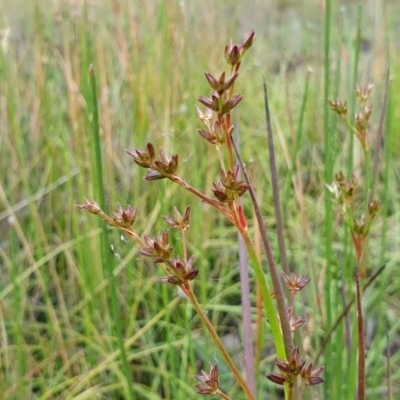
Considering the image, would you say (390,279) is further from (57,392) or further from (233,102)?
(233,102)

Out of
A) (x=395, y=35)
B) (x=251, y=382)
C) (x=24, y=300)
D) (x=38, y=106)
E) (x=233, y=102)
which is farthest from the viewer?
(x=395, y=35)

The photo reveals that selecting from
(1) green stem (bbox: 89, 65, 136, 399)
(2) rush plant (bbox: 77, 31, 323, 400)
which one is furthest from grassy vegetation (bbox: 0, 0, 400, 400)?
(2) rush plant (bbox: 77, 31, 323, 400)

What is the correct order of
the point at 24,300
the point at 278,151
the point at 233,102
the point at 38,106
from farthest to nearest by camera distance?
the point at 278,151, the point at 38,106, the point at 24,300, the point at 233,102

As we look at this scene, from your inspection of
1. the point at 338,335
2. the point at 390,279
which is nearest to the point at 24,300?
the point at 338,335

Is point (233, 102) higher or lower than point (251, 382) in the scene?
higher

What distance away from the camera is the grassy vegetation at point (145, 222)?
0.60m

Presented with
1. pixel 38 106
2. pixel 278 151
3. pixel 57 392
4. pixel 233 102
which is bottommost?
pixel 57 392

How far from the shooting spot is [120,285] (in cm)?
95

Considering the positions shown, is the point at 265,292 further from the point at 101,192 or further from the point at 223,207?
the point at 101,192

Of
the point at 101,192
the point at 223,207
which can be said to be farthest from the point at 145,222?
Answer: the point at 223,207

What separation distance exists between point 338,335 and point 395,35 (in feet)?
9.74

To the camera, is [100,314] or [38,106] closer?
[100,314]

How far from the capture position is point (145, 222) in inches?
34.8

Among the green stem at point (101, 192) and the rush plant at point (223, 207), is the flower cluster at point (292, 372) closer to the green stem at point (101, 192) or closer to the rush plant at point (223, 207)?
the rush plant at point (223, 207)
